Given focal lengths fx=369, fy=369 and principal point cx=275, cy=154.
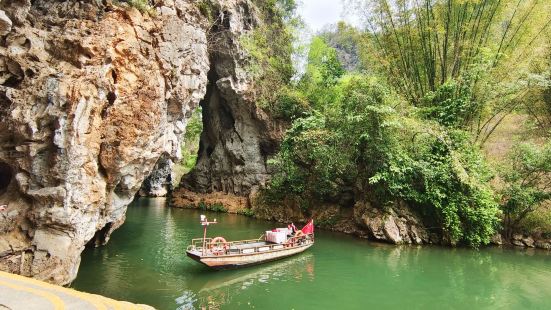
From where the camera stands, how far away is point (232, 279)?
13.6 meters

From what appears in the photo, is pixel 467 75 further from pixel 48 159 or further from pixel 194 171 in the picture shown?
pixel 194 171

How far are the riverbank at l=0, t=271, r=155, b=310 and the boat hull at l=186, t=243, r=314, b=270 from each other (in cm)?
665

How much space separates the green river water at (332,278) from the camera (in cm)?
1164

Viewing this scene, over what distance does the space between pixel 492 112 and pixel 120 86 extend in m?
20.8

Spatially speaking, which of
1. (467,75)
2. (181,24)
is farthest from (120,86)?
(467,75)

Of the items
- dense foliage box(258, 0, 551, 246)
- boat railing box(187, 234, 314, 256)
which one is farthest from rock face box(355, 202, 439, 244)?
boat railing box(187, 234, 314, 256)

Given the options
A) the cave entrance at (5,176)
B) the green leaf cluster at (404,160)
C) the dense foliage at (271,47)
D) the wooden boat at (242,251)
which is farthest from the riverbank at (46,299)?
the dense foliage at (271,47)

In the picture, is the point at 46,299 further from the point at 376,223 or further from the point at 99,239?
the point at 376,223

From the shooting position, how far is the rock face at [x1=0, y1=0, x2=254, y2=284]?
11.0 m

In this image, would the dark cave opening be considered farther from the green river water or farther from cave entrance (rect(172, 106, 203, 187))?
cave entrance (rect(172, 106, 203, 187))

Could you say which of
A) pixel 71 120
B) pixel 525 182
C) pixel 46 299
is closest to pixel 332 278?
pixel 46 299

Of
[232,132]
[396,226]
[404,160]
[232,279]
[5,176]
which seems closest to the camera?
[5,176]

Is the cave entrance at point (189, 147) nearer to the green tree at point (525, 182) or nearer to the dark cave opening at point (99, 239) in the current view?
the dark cave opening at point (99, 239)

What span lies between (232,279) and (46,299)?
768 cm
